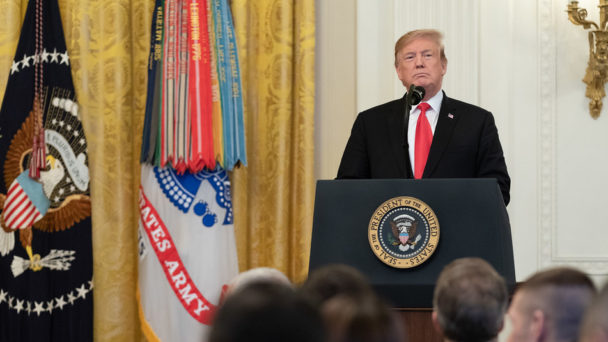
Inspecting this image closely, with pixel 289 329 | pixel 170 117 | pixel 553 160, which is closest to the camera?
pixel 289 329

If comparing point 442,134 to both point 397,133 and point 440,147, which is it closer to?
point 440,147

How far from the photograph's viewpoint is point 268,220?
16.0ft

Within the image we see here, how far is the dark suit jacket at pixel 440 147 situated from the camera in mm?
3430

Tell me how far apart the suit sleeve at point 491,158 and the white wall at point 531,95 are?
50.7 inches

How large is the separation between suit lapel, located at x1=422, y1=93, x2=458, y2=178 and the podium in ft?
2.32

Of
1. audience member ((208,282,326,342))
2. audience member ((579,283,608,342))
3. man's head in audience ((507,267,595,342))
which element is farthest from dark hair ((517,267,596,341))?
audience member ((208,282,326,342))

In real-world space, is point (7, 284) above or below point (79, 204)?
below

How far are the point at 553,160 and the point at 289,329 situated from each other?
4.03m

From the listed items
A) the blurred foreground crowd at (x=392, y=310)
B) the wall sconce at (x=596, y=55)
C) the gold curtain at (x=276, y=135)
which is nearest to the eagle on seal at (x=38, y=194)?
the gold curtain at (x=276, y=135)

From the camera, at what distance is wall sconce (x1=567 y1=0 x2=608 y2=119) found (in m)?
4.62

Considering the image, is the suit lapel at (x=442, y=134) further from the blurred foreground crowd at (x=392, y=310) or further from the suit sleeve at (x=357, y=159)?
the blurred foreground crowd at (x=392, y=310)

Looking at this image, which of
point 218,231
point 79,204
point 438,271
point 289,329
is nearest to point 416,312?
point 438,271

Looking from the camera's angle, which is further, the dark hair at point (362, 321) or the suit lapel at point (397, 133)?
the suit lapel at point (397, 133)

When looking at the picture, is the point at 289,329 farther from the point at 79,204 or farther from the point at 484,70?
the point at 484,70
